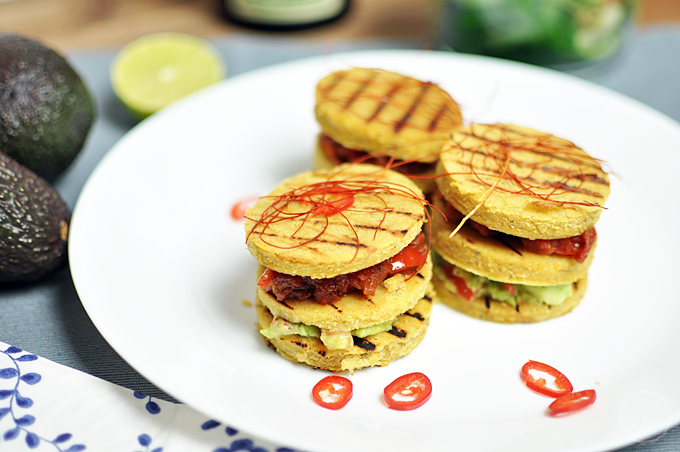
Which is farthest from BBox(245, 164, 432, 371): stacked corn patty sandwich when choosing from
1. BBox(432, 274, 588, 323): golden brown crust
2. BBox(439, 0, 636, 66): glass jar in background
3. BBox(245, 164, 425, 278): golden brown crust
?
BBox(439, 0, 636, 66): glass jar in background

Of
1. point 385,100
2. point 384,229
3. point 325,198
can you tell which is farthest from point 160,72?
point 384,229

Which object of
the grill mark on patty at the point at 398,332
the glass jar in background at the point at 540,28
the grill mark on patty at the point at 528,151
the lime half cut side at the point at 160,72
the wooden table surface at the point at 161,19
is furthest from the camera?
the wooden table surface at the point at 161,19

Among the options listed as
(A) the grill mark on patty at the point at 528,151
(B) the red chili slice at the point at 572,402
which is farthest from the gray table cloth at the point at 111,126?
(A) the grill mark on patty at the point at 528,151

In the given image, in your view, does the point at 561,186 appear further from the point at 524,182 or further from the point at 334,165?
the point at 334,165

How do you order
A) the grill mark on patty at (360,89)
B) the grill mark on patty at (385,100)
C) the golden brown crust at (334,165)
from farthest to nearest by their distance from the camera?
the grill mark on patty at (360,89) < the grill mark on patty at (385,100) < the golden brown crust at (334,165)

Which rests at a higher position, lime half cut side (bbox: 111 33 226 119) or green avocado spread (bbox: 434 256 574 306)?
green avocado spread (bbox: 434 256 574 306)

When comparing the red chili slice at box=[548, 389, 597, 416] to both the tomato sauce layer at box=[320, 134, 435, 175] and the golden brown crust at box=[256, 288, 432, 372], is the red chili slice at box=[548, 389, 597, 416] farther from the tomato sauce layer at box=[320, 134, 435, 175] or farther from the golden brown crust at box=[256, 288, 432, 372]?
the tomato sauce layer at box=[320, 134, 435, 175]

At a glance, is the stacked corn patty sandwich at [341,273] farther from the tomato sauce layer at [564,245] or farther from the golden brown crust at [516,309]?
the tomato sauce layer at [564,245]
